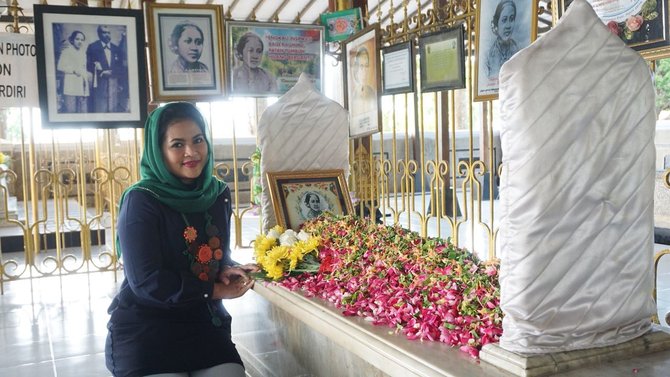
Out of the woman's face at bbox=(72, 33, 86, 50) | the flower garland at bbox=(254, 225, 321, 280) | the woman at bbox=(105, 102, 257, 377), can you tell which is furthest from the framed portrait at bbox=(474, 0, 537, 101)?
the woman's face at bbox=(72, 33, 86, 50)

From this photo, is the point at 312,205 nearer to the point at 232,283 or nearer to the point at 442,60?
the point at 442,60

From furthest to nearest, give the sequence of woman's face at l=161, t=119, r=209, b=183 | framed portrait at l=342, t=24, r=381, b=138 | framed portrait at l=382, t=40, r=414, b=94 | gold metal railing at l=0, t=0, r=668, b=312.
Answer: framed portrait at l=342, t=24, r=381, b=138, framed portrait at l=382, t=40, r=414, b=94, gold metal railing at l=0, t=0, r=668, b=312, woman's face at l=161, t=119, r=209, b=183

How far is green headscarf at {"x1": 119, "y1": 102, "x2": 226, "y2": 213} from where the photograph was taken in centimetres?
216

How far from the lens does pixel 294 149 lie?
378 cm

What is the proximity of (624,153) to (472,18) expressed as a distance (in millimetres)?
2390

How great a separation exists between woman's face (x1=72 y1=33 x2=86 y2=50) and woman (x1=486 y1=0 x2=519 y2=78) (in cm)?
277

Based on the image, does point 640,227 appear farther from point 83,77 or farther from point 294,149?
point 83,77

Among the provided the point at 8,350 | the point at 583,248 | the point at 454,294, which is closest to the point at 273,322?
the point at 454,294

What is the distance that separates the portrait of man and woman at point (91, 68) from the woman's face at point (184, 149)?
2.70 meters

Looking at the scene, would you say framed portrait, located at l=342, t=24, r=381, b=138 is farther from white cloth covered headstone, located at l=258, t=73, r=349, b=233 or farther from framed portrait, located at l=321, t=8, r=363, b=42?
white cloth covered headstone, located at l=258, t=73, r=349, b=233

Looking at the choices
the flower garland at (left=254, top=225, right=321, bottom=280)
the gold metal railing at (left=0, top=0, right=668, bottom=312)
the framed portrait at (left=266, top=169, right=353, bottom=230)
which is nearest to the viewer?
the flower garland at (left=254, top=225, right=321, bottom=280)

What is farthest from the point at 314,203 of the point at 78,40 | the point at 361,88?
the point at 78,40

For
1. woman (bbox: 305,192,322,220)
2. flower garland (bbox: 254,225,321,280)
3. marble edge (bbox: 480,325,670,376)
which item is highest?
woman (bbox: 305,192,322,220)

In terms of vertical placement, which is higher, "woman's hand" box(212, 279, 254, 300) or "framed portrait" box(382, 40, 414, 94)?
"framed portrait" box(382, 40, 414, 94)
